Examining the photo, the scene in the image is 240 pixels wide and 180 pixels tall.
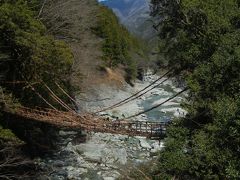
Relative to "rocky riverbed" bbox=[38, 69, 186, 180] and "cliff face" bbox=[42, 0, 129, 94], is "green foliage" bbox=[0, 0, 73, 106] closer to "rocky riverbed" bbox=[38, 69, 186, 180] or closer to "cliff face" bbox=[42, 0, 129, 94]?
"cliff face" bbox=[42, 0, 129, 94]

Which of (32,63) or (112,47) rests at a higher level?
(112,47)

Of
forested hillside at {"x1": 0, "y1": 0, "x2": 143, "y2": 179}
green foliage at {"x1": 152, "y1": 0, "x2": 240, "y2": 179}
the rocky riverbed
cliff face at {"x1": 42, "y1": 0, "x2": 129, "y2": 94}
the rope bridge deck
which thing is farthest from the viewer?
cliff face at {"x1": 42, "y1": 0, "x2": 129, "y2": 94}

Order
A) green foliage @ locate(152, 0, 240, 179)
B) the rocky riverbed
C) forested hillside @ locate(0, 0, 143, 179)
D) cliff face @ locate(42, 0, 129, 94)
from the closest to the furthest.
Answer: green foliage @ locate(152, 0, 240, 179)
forested hillside @ locate(0, 0, 143, 179)
the rocky riverbed
cliff face @ locate(42, 0, 129, 94)

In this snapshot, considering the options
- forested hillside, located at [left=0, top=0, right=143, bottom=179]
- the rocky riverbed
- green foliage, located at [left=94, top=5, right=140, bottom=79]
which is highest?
green foliage, located at [left=94, top=5, right=140, bottom=79]

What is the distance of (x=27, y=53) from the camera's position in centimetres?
1301

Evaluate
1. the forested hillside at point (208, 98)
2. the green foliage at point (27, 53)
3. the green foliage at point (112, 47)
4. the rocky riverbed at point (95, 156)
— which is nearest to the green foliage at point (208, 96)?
the forested hillside at point (208, 98)

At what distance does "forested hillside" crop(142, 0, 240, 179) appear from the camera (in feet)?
28.9

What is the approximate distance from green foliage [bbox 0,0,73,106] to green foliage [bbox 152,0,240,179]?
363 cm

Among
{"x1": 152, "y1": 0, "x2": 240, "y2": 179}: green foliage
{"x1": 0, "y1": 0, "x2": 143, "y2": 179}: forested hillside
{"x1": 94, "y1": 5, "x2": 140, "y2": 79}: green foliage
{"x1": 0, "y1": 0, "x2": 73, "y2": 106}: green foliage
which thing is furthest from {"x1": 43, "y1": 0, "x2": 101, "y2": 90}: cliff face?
{"x1": 94, "y1": 5, "x2": 140, "y2": 79}: green foliage

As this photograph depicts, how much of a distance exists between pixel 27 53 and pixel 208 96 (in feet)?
17.6

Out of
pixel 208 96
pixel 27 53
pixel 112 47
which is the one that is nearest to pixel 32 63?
pixel 27 53

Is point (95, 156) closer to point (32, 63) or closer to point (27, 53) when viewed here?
point (32, 63)

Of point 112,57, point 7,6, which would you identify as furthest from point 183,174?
point 112,57

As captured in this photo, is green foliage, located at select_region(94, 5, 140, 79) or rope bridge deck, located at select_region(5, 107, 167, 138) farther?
green foliage, located at select_region(94, 5, 140, 79)
